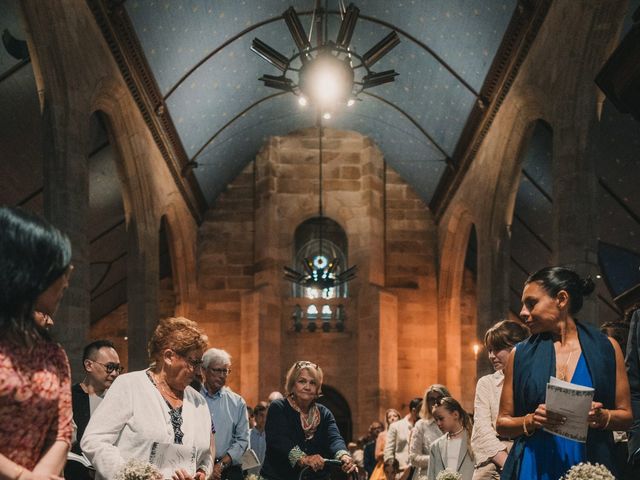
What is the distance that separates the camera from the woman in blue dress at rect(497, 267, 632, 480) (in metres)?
3.69

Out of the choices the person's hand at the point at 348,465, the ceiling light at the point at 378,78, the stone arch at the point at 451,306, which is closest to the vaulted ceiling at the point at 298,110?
the stone arch at the point at 451,306

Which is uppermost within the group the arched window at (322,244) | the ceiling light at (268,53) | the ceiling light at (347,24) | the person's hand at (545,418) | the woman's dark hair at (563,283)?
the arched window at (322,244)

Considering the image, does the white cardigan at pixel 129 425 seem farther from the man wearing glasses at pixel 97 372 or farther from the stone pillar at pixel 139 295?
the stone pillar at pixel 139 295

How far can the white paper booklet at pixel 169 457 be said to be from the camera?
425 cm

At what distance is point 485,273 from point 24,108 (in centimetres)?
737

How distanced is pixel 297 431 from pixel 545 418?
286 cm

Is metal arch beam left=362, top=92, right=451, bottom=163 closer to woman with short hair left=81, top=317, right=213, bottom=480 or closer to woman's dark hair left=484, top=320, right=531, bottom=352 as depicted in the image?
woman's dark hair left=484, top=320, right=531, bottom=352

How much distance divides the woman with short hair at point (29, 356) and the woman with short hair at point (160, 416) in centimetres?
142

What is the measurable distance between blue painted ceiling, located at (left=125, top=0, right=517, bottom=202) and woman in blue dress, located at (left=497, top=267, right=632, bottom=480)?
10000mm

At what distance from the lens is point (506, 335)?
5.21 meters

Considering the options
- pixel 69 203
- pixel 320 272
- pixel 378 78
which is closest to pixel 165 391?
pixel 69 203

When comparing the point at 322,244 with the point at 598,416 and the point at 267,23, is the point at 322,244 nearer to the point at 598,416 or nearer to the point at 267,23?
the point at 267,23

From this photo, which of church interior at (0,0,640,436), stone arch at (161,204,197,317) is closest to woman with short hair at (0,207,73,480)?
church interior at (0,0,640,436)

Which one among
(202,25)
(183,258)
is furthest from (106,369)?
(183,258)
